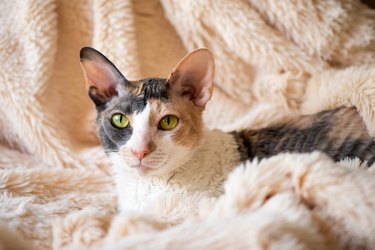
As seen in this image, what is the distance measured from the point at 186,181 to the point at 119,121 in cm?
22

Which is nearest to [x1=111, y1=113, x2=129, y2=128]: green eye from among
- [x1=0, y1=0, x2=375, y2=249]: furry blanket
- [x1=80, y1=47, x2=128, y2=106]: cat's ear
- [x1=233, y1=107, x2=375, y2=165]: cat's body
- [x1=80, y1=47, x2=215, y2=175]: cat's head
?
[x1=80, y1=47, x2=215, y2=175]: cat's head

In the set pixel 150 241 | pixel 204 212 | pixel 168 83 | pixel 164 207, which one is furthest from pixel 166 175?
pixel 150 241

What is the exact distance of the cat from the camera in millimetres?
979

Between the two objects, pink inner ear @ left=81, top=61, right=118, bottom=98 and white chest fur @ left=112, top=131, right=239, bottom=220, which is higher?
pink inner ear @ left=81, top=61, right=118, bottom=98

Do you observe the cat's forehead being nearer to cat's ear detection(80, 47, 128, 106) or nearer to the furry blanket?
cat's ear detection(80, 47, 128, 106)

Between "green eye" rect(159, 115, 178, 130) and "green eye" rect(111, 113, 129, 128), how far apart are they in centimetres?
8

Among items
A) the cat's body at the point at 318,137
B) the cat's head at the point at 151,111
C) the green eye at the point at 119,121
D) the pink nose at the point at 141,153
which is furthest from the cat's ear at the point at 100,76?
the cat's body at the point at 318,137

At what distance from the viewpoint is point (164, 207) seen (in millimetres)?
928

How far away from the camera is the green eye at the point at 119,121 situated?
101 centimetres

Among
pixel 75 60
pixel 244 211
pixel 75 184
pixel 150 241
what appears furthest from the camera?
pixel 75 60

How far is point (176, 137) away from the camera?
3.30ft

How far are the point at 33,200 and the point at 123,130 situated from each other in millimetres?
272

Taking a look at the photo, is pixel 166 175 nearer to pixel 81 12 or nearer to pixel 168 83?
pixel 168 83

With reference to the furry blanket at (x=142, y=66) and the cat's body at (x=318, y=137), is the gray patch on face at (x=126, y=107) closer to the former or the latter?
the furry blanket at (x=142, y=66)
